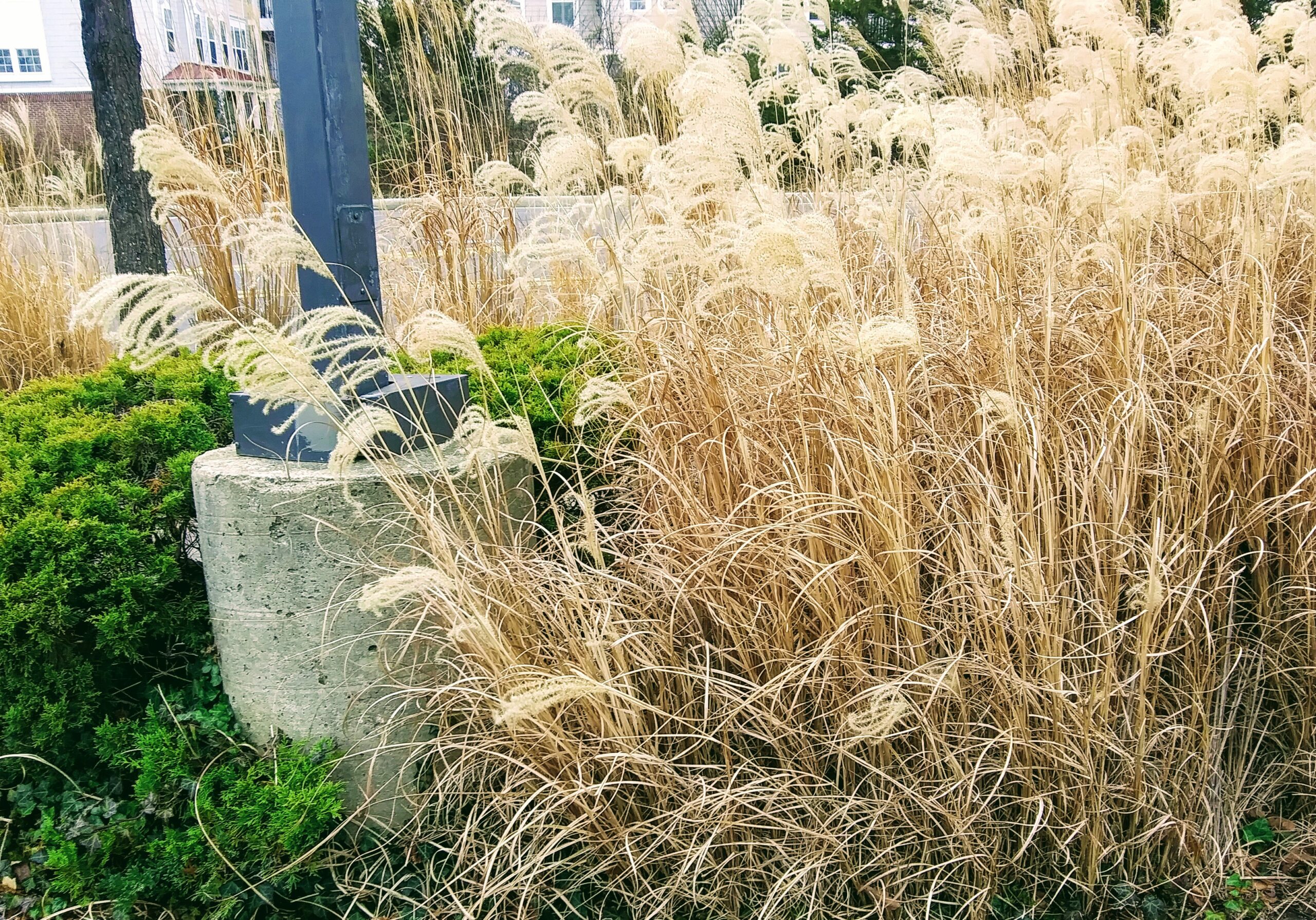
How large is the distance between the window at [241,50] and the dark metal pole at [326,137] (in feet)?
11.8

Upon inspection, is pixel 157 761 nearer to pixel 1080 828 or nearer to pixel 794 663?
pixel 794 663

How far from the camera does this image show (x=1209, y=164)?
2.54 meters

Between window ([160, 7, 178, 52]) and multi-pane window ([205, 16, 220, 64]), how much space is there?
0.19 metres

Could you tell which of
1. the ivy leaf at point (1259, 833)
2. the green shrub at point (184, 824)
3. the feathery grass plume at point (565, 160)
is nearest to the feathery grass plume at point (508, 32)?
the feathery grass plume at point (565, 160)

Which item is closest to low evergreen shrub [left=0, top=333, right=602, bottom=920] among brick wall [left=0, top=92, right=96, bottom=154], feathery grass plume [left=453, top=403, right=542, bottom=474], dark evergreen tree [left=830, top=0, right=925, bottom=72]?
feathery grass plume [left=453, top=403, right=542, bottom=474]

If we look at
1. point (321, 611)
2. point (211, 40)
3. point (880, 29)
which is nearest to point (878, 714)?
point (321, 611)

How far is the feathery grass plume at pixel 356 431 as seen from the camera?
6.57 ft

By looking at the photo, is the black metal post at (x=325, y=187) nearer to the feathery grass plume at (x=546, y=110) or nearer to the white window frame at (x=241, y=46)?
the feathery grass plume at (x=546, y=110)

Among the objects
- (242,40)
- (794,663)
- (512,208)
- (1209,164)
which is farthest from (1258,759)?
(242,40)

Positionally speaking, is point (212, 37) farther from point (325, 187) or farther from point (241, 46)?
point (325, 187)

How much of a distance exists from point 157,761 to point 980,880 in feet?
6.21

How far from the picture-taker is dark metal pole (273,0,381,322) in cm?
240

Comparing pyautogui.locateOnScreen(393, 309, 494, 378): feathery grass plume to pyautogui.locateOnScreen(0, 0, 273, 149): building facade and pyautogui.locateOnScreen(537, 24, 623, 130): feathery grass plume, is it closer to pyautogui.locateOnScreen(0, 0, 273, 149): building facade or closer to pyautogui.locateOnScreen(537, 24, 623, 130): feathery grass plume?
pyautogui.locateOnScreen(537, 24, 623, 130): feathery grass plume

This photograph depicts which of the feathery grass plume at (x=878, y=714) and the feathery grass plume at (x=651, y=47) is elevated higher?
the feathery grass plume at (x=651, y=47)
